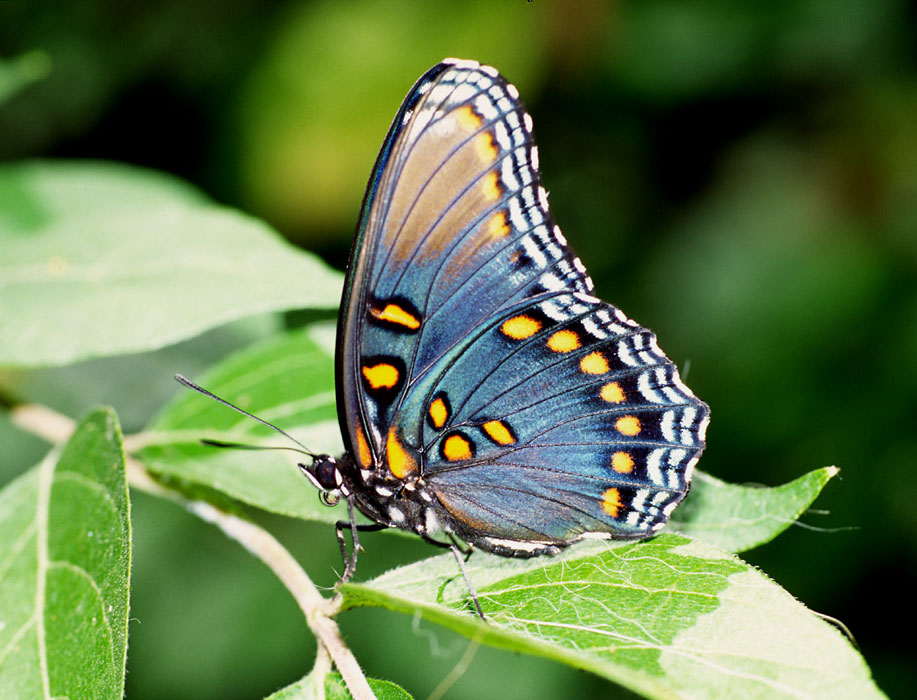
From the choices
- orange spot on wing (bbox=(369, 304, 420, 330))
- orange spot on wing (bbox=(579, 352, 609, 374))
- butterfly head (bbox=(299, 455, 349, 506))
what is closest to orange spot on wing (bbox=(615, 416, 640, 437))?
orange spot on wing (bbox=(579, 352, 609, 374))

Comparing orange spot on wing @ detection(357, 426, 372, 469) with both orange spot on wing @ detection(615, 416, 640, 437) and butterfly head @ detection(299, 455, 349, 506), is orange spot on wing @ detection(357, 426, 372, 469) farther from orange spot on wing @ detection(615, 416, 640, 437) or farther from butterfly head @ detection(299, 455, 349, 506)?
orange spot on wing @ detection(615, 416, 640, 437)

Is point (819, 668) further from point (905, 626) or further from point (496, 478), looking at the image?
point (905, 626)

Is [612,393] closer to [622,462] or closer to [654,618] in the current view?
[622,462]

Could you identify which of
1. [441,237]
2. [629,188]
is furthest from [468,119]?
[629,188]

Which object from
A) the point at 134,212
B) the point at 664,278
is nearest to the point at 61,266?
the point at 134,212

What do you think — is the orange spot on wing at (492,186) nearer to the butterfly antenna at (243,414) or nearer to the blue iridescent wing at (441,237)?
the blue iridescent wing at (441,237)

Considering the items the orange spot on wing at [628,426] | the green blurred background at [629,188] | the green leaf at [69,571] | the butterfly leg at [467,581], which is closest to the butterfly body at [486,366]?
the orange spot on wing at [628,426]
